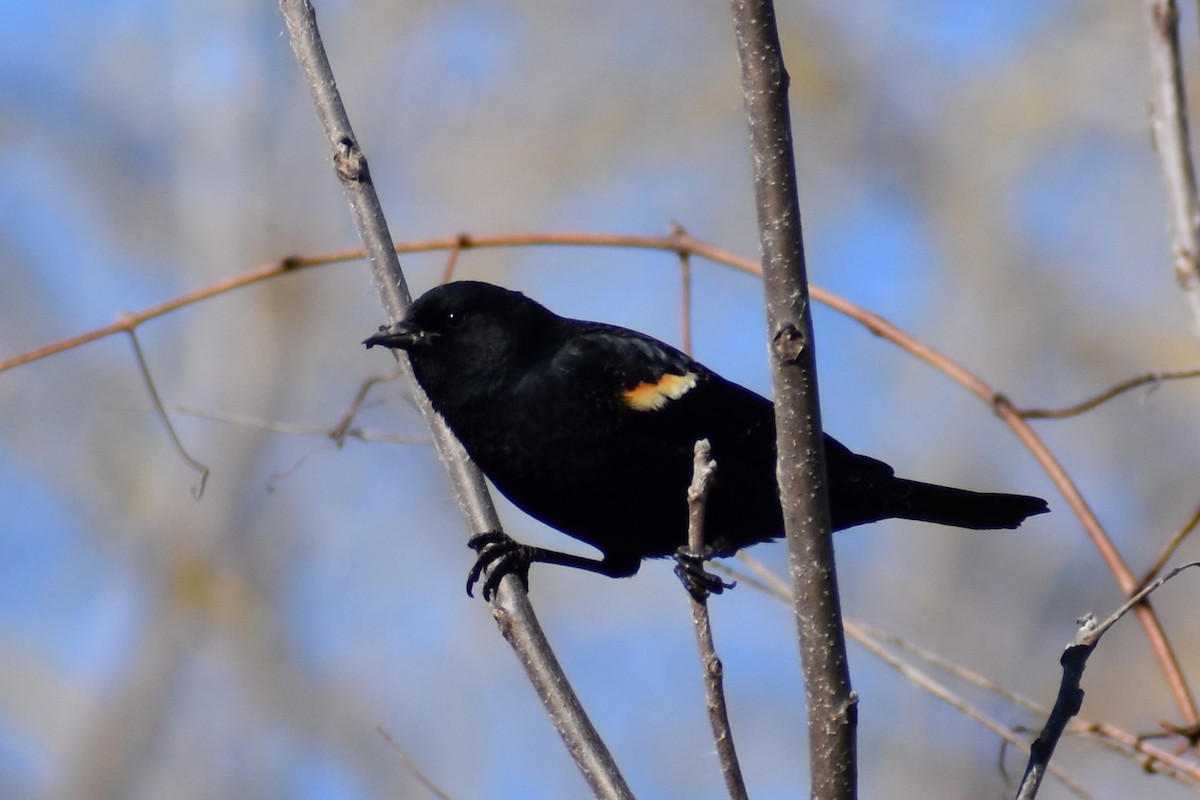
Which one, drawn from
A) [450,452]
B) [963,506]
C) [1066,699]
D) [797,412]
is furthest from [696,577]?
[963,506]

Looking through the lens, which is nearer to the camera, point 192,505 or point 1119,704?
point 1119,704

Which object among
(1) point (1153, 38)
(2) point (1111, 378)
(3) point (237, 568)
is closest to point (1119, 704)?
(2) point (1111, 378)

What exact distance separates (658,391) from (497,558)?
26.3 inches

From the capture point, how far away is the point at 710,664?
1753 millimetres

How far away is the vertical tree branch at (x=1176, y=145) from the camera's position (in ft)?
6.87

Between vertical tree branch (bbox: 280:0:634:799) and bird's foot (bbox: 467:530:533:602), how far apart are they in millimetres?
29

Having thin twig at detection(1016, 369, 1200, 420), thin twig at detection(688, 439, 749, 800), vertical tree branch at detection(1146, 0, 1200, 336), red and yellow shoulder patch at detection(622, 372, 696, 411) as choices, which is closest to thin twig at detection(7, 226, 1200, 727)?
thin twig at detection(1016, 369, 1200, 420)

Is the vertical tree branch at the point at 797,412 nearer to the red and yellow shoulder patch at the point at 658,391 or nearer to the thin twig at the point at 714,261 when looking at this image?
the thin twig at the point at 714,261

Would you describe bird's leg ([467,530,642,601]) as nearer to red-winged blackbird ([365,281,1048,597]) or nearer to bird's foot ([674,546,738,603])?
red-winged blackbird ([365,281,1048,597])

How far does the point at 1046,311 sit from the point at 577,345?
22.1ft

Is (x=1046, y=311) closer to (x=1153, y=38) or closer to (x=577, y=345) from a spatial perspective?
(x=577, y=345)

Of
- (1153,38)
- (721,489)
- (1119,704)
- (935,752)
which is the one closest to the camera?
(1153,38)

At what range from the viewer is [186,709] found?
904cm

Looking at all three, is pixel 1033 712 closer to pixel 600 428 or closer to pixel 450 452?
pixel 600 428
